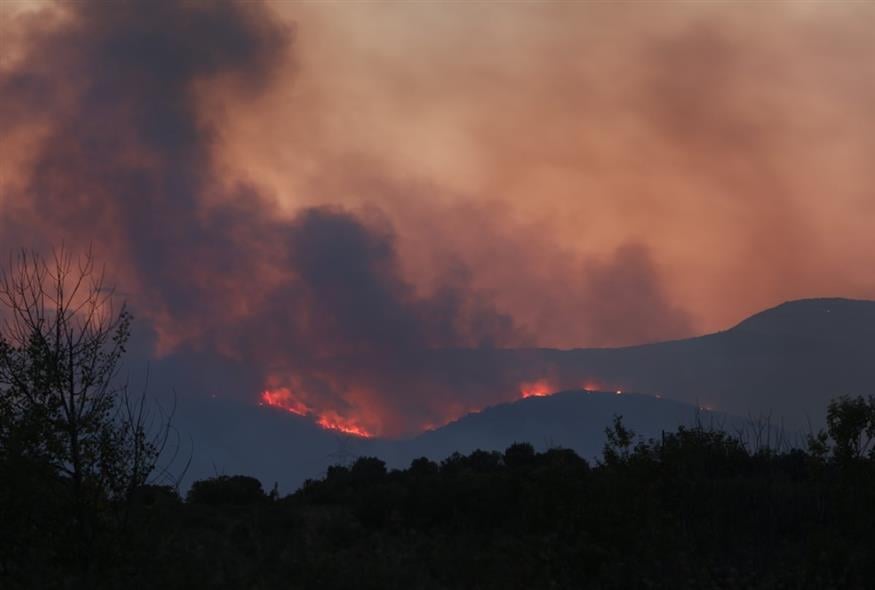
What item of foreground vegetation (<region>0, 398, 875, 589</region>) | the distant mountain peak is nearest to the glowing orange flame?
the distant mountain peak

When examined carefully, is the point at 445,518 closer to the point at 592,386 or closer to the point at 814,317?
the point at 592,386

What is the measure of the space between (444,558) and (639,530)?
408 centimetres

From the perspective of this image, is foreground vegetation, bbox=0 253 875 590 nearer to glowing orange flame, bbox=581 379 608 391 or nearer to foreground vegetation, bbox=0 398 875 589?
foreground vegetation, bbox=0 398 875 589

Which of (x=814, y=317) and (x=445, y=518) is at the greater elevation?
(x=814, y=317)

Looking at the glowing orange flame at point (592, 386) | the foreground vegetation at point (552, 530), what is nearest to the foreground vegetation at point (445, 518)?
the foreground vegetation at point (552, 530)

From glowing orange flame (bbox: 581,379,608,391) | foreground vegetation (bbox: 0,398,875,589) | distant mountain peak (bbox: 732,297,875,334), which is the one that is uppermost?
distant mountain peak (bbox: 732,297,875,334)

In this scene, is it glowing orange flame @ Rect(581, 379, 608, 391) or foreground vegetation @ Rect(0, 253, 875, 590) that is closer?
foreground vegetation @ Rect(0, 253, 875, 590)

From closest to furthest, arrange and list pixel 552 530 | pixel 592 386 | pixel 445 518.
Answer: pixel 552 530
pixel 445 518
pixel 592 386

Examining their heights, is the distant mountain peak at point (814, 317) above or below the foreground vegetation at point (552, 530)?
above

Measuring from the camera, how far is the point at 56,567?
13148 mm

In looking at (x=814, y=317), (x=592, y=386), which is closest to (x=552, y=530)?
(x=592, y=386)

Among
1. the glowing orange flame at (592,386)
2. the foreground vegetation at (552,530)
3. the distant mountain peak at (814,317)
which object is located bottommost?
the foreground vegetation at (552,530)

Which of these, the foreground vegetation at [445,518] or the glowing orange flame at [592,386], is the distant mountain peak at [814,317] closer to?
the glowing orange flame at [592,386]

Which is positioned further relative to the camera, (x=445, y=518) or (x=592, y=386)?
(x=592, y=386)
